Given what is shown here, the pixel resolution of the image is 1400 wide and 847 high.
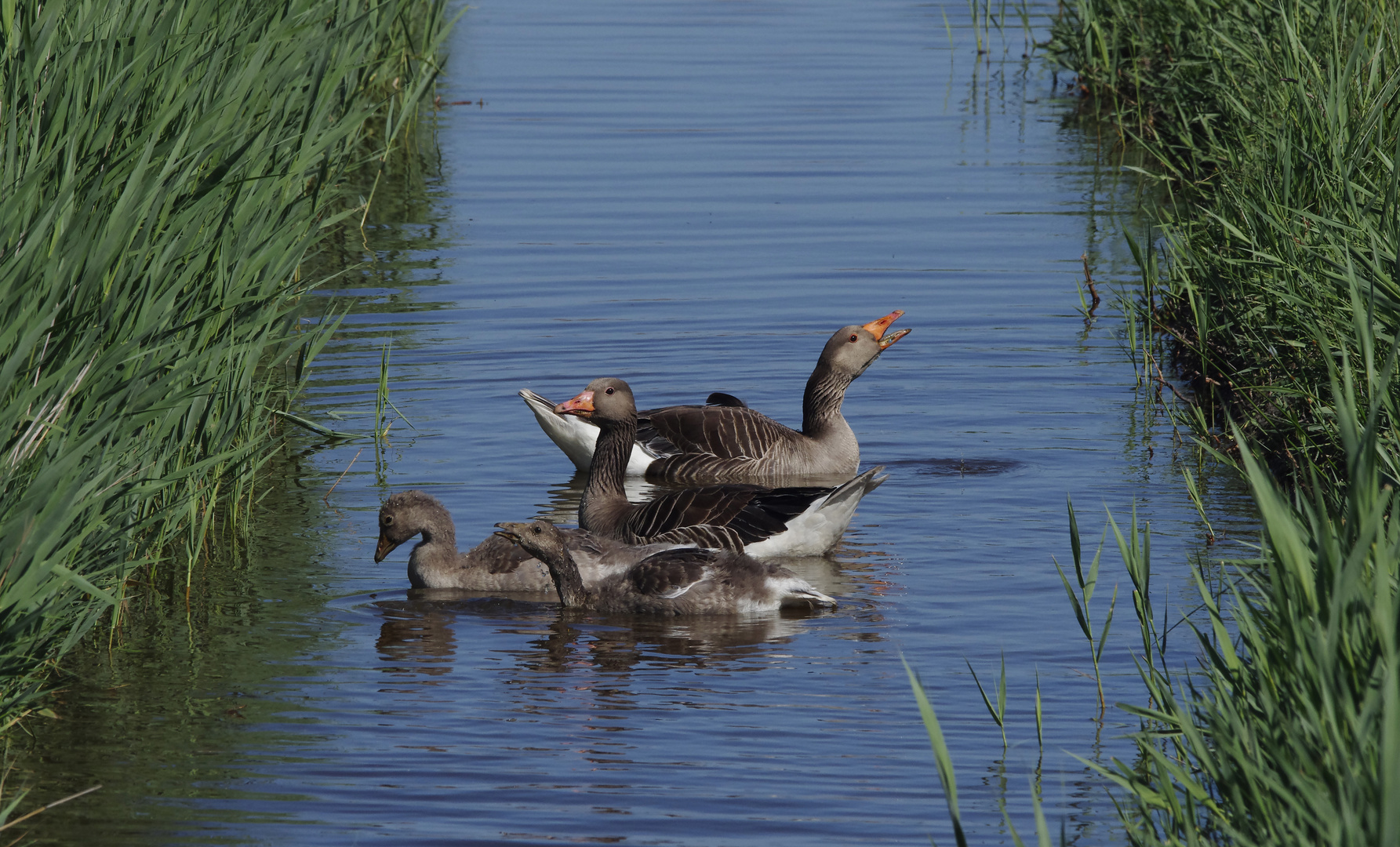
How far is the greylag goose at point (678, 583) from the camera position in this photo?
8.45 m

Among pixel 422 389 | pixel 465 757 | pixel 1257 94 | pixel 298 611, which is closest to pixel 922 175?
pixel 1257 94

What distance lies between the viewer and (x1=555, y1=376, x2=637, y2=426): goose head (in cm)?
1027

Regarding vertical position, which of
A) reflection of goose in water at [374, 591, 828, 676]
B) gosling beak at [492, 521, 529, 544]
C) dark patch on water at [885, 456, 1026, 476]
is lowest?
reflection of goose in water at [374, 591, 828, 676]

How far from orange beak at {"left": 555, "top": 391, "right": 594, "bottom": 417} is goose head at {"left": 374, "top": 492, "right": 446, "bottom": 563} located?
137 centimetres

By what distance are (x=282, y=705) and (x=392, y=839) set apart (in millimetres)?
1393

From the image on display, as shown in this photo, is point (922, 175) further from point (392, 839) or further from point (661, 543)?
point (392, 839)

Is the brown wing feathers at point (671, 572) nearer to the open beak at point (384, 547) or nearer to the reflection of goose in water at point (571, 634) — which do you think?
the reflection of goose in water at point (571, 634)

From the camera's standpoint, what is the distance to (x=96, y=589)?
531 centimetres

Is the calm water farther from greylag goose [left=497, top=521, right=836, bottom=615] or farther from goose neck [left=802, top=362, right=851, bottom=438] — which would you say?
goose neck [left=802, top=362, right=851, bottom=438]

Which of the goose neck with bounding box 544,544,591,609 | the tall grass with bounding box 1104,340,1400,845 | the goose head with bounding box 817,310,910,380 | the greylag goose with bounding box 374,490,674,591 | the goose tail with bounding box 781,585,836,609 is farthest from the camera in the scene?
the goose head with bounding box 817,310,910,380

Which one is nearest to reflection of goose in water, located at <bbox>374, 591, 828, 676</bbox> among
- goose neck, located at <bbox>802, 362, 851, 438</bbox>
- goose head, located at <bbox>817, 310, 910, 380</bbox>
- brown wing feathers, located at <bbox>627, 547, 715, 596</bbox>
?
brown wing feathers, located at <bbox>627, 547, 715, 596</bbox>

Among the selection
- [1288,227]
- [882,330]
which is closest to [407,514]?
[882,330]

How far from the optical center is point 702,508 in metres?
9.80

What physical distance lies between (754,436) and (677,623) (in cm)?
321
